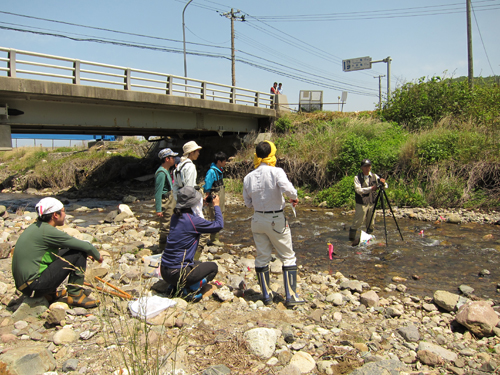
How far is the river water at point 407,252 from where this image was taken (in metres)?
5.98

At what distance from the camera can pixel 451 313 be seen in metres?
4.55

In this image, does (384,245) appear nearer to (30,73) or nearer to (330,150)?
(330,150)

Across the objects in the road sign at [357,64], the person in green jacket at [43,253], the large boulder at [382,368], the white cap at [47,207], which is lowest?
the large boulder at [382,368]

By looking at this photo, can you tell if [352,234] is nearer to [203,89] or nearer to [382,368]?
[382,368]

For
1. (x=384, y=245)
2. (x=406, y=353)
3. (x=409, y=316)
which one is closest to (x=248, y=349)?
(x=406, y=353)

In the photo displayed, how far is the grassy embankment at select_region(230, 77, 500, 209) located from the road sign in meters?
8.57

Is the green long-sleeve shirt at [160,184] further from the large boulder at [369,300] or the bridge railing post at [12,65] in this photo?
the bridge railing post at [12,65]

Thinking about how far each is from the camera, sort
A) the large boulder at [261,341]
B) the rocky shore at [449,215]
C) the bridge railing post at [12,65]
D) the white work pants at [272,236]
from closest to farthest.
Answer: the large boulder at [261,341], the white work pants at [272,236], the rocky shore at [449,215], the bridge railing post at [12,65]

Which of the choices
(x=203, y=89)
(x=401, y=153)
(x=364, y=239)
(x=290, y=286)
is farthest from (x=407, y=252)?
(x=203, y=89)

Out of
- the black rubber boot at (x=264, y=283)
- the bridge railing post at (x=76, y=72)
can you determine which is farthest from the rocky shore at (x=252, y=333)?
the bridge railing post at (x=76, y=72)

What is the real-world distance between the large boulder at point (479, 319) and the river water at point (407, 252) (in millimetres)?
1429

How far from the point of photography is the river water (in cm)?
598

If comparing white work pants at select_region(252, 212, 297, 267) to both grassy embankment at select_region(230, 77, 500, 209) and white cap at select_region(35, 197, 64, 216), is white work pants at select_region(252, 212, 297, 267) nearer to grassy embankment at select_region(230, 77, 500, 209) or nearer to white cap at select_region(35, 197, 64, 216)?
white cap at select_region(35, 197, 64, 216)

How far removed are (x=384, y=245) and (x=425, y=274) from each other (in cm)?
186
